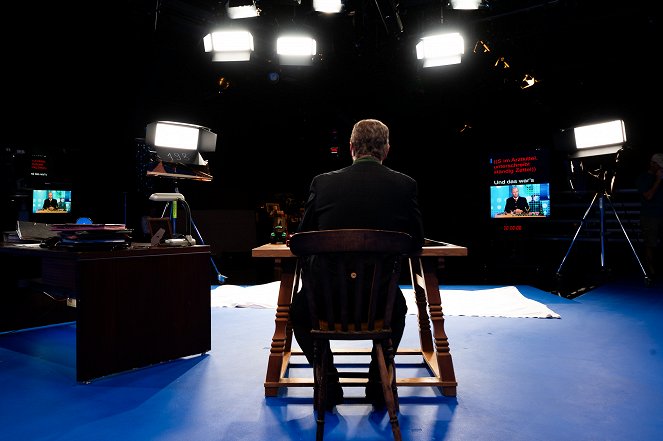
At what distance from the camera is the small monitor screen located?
711 cm

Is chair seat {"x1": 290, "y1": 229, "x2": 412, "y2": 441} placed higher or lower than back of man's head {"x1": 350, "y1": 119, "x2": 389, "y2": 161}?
lower

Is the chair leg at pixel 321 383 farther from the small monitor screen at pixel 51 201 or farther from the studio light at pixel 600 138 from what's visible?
the small monitor screen at pixel 51 201

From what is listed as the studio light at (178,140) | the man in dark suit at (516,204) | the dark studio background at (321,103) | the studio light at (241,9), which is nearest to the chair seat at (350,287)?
the studio light at (178,140)

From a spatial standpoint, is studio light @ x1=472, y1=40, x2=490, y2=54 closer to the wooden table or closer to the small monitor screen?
the wooden table

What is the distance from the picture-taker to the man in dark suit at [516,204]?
8.33 metres

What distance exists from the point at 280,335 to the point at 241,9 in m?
5.00

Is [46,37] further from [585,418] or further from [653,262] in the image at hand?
A: [653,262]

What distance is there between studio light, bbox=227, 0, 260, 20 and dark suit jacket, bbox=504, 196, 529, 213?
18.8 feet

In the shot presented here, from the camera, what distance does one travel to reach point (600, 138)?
251 inches

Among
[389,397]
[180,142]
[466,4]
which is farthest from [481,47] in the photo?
[389,397]

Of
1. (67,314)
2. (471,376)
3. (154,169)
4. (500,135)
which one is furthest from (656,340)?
(500,135)

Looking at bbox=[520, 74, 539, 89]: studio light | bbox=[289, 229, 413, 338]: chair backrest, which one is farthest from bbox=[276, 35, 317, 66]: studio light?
bbox=[289, 229, 413, 338]: chair backrest

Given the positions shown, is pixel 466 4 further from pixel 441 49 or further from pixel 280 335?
pixel 280 335

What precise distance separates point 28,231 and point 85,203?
15.7ft
